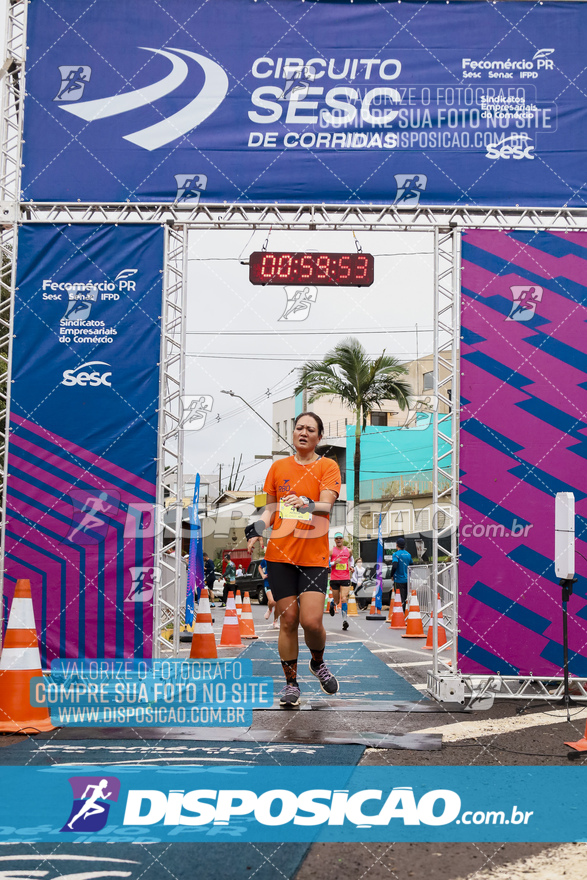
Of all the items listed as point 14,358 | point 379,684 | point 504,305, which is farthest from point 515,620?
point 14,358

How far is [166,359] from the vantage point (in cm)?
898

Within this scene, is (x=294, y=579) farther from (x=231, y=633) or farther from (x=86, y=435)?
(x=231, y=633)

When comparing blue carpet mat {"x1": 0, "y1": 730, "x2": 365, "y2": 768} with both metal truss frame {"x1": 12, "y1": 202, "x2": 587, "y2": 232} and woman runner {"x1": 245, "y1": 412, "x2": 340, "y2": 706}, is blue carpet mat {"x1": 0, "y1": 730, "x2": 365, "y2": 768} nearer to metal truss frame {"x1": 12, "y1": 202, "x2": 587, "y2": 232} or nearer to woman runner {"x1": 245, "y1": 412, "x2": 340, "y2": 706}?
woman runner {"x1": 245, "y1": 412, "x2": 340, "y2": 706}

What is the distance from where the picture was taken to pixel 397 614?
18.7 meters

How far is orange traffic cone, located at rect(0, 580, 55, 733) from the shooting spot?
20.2 feet

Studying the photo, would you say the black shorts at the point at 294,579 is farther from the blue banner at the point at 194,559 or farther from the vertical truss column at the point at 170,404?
the blue banner at the point at 194,559

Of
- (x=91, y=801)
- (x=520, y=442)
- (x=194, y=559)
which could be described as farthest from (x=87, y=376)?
(x=194, y=559)

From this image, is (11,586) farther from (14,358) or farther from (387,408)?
(387,408)

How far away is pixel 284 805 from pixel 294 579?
2.78 m

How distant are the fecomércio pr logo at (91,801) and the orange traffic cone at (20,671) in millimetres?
1786

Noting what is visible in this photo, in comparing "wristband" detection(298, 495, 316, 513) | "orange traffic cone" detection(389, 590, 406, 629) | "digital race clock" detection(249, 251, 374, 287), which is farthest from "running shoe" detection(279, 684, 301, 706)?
"orange traffic cone" detection(389, 590, 406, 629)

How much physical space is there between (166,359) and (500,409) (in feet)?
10.7

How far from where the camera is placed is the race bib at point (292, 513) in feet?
21.5

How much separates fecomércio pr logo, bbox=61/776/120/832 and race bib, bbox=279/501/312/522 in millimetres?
2489
